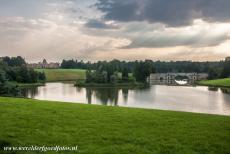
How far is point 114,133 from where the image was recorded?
991 centimetres

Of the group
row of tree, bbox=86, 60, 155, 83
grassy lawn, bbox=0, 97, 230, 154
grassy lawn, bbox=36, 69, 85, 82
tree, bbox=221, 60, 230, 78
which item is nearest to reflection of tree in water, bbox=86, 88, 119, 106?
row of tree, bbox=86, 60, 155, 83

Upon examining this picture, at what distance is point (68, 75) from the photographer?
557 feet

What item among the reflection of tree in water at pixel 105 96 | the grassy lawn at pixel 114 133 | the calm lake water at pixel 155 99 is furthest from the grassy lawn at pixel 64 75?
the grassy lawn at pixel 114 133

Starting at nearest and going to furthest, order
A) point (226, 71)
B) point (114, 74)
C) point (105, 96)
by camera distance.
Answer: point (105, 96), point (114, 74), point (226, 71)

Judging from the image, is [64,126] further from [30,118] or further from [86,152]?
[86,152]

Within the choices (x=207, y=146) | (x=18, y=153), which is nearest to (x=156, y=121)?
(x=207, y=146)

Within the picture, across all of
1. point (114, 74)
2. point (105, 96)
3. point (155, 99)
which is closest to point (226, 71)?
point (114, 74)

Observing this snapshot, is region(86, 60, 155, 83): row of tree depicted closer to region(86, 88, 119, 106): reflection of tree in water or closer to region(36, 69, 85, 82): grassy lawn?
region(86, 88, 119, 106): reflection of tree in water

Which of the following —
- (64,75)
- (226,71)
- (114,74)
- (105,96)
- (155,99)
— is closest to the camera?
(155,99)

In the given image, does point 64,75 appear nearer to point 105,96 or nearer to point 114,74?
point 114,74

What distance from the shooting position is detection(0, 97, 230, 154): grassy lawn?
27.9 feet

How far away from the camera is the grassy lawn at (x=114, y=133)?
27.9 feet

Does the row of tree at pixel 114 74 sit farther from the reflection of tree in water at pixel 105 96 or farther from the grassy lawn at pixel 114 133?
the grassy lawn at pixel 114 133

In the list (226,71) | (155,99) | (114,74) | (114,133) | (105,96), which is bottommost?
(105,96)
